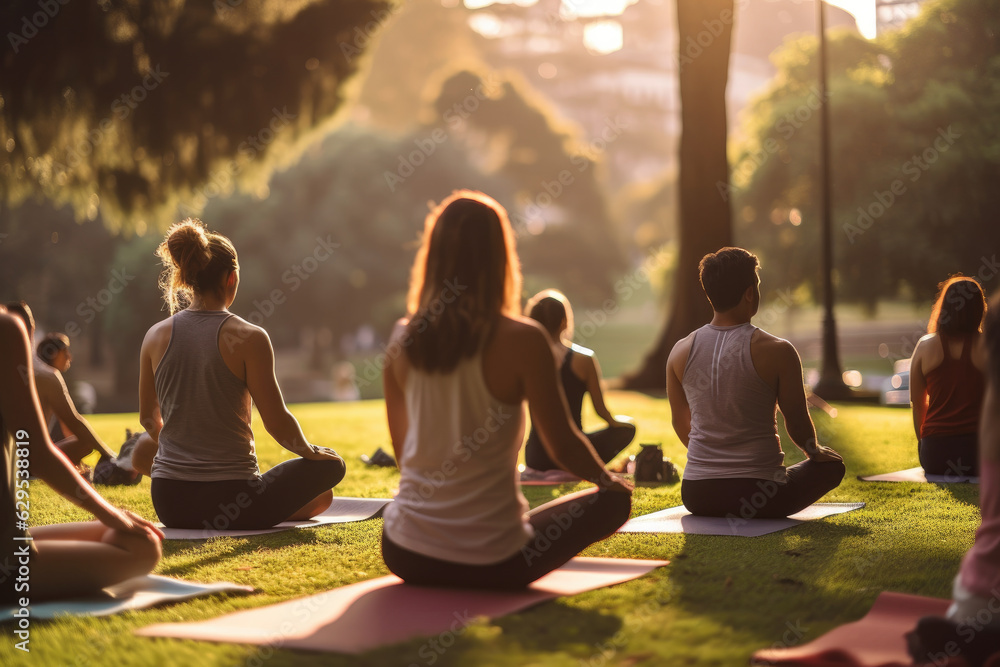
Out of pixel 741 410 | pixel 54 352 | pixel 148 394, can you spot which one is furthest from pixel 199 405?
pixel 741 410

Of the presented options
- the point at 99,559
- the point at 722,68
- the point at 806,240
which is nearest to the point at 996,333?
the point at 99,559

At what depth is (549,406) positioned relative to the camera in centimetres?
413

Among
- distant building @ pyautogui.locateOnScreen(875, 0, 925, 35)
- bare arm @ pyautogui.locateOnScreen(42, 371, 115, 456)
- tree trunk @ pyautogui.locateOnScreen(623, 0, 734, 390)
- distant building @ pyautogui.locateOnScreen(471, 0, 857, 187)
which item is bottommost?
bare arm @ pyautogui.locateOnScreen(42, 371, 115, 456)

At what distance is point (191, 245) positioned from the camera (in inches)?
221

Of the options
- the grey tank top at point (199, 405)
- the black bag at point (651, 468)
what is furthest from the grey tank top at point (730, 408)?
the grey tank top at point (199, 405)

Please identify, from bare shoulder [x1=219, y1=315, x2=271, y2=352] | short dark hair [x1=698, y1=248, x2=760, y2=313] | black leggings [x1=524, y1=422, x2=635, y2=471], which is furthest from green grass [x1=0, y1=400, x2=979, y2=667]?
short dark hair [x1=698, y1=248, x2=760, y2=313]

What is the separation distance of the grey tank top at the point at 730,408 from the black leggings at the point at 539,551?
5.14 ft

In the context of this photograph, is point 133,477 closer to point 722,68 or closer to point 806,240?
point 722,68

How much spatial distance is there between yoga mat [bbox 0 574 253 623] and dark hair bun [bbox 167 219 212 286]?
1.67 m

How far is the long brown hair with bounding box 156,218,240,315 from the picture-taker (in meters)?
5.61

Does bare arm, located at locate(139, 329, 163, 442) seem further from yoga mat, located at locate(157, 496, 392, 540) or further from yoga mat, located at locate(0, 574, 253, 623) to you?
yoga mat, located at locate(0, 574, 253, 623)

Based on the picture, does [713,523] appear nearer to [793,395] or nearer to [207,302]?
[793,395]

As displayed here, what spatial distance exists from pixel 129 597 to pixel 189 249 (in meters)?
1.97

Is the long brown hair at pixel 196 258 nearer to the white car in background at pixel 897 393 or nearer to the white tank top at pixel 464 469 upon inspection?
the white tank top at pixel 464 469
